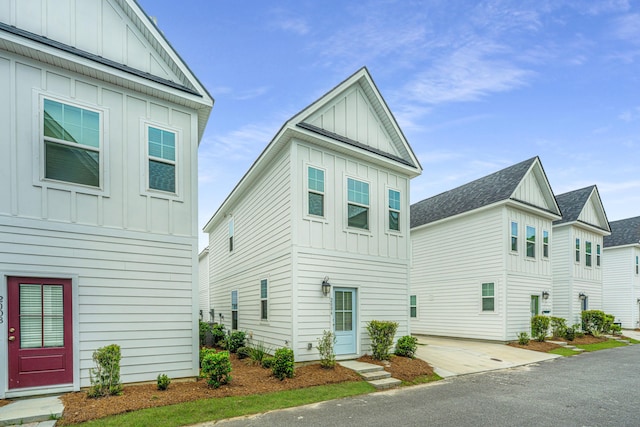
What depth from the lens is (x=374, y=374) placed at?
8672mm

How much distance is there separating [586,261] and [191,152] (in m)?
23.4

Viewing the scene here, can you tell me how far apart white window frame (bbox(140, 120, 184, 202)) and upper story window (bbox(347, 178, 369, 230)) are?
5022mm

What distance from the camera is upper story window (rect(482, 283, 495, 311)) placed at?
15.9 metres

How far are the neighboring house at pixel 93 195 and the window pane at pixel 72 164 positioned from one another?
21mm

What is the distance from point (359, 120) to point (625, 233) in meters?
26.7

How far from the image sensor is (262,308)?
457 inches

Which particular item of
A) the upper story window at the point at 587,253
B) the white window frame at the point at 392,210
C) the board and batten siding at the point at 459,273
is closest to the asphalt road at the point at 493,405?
the white window frame at the point at 392,210

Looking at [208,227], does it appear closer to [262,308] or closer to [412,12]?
[262,308]

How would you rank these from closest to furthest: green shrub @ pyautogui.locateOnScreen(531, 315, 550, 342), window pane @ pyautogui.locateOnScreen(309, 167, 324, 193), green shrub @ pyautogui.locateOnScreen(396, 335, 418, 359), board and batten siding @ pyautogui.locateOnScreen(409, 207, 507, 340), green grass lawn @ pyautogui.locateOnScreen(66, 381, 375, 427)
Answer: green grass lawn @ pyautogui.locateOnScreen(66, 381, 375, 427) < window pane @ pyautogui.locateOnScreen(309, 167, 324, 193) < green shrub @ pyautogui.locateOnScreen(396, 335, 418, 359) < green shrub @ pyautogui.locateOnScreen(531, 315, 550, 342) < board and batten siding @ pyautogui.locateOnScreen(409, 207, 507, 340)

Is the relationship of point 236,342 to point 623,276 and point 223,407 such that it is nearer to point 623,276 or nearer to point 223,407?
point 223,407

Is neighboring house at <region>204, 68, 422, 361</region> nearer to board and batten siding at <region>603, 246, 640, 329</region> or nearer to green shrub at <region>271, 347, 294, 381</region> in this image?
green shrub at <region>271, 347, 294, 381</region>

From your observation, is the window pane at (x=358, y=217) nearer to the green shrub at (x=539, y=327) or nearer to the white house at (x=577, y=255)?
the green shrub at (x=539, y=327)

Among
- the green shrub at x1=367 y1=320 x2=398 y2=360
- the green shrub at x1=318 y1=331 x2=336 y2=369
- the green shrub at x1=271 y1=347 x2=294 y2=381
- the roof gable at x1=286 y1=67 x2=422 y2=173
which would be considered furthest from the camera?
the roof gable at x1=286 y1=67 x2=422 y2=173

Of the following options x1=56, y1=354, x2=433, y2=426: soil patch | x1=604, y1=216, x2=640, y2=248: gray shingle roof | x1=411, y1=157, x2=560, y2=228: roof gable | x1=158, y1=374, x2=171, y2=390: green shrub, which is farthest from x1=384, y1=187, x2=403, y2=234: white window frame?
x1=604, y1=216, x2=640, y2=248: gray shingle roof
